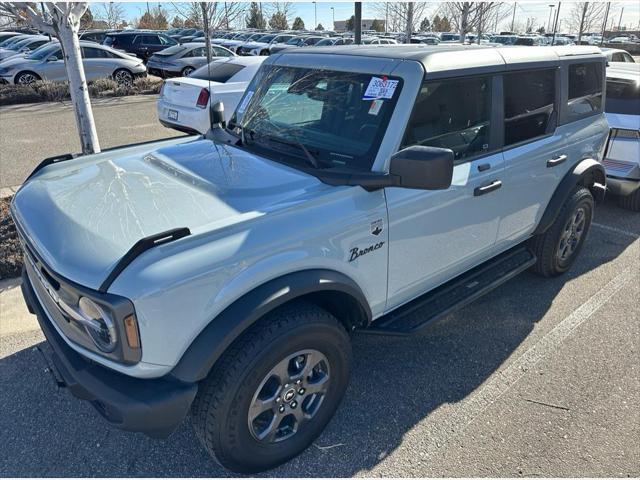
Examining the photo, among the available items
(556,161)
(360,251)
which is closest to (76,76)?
(360,251)

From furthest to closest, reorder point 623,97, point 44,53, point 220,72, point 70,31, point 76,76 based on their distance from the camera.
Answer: point 44,53 < point 220,72 < point 623,97 < point 76,76 < point 70,31

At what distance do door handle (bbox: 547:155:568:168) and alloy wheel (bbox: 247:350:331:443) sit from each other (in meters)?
2.34

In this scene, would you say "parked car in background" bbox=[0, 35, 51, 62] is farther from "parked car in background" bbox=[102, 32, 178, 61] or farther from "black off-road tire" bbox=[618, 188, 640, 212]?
"black off-road tire" bbox=[618, 188, 640, 212]

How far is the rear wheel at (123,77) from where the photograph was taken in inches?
608

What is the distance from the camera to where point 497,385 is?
10.1 ft

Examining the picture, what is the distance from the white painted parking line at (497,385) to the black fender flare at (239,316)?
1059 millimetres

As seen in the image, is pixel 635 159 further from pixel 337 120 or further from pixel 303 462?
pixel 303 462

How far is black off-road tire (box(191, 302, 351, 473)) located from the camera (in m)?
2.12

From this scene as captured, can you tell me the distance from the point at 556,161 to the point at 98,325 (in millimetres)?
3311

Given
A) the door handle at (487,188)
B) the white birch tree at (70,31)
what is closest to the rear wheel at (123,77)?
the white birch tree at (70,31)

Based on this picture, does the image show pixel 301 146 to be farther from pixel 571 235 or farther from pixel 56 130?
pixel 56 130

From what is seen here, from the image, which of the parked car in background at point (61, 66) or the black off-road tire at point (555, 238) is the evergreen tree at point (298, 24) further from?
the black off-road tire at point (555, 238)

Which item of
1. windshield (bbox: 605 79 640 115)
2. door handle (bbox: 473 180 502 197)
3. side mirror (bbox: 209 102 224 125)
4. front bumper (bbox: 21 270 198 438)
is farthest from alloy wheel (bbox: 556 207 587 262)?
front bumper (bbox: 21 270 198 438)

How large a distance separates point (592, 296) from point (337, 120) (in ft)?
9.12
